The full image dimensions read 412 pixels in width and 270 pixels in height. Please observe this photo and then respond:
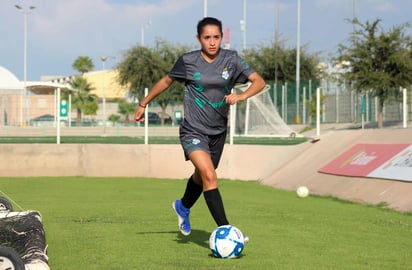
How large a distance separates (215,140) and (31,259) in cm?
243

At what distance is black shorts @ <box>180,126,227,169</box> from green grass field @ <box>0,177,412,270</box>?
3.17 feet

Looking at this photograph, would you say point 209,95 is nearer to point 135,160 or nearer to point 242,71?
point 242,71

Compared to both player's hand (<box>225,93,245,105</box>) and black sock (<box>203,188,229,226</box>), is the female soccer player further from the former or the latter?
player's hand (<box>225,93,245,105</box>)

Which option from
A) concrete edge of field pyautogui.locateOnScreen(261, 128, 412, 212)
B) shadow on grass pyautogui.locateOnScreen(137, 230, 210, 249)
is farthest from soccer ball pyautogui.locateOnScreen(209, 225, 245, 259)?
concrete edge of field pyautogui.locateOnScreen(261, 128, 412, 212)

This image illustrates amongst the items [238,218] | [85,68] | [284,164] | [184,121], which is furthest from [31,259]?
[85,68]

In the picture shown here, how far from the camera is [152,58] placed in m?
69.4

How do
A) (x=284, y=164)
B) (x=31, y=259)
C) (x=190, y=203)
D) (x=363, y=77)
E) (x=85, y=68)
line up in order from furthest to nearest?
(x=85, y=68), (x=363, y=77), (x=284, y=164), (x=190, y=203), (x=31, y=259)

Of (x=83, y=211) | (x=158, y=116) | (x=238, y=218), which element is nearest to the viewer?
(x=238, y=218)

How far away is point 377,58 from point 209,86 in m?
37.2

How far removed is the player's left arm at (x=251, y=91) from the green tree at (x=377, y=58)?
3552 centimetres

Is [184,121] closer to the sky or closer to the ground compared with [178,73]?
closer to the ground

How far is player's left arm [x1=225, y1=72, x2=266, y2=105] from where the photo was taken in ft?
23.4

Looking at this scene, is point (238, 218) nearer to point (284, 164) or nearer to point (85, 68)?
point (284, 164)

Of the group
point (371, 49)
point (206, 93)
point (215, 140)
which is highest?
point (371, 49)
